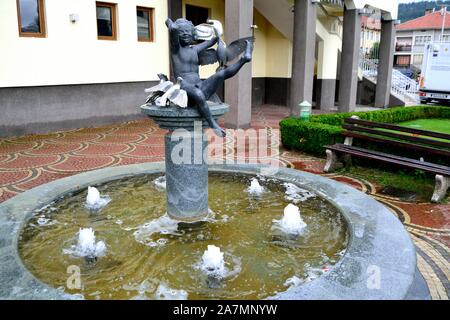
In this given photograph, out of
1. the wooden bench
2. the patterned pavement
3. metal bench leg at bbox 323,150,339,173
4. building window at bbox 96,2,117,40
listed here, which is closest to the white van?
the patterned pavement

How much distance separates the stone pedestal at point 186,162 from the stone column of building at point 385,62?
648 inches

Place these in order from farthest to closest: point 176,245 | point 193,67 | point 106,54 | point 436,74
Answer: point 436,74
point 106,54
point 193,67
point 176,245

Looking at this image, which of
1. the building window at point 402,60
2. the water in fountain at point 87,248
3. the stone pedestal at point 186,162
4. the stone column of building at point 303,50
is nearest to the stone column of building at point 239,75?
the stone column of building at point 303,50

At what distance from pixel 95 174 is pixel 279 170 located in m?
2.66

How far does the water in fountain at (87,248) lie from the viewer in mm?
3477

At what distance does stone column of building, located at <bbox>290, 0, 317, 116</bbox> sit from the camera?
13.3 meters

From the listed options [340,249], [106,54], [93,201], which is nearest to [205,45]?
[93,201]

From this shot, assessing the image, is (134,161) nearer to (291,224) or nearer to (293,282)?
(291,224)

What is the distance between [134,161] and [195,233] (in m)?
4.33

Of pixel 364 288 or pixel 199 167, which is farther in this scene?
pixel 199 167

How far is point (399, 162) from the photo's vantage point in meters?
6.51

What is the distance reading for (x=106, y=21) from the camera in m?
12.1
